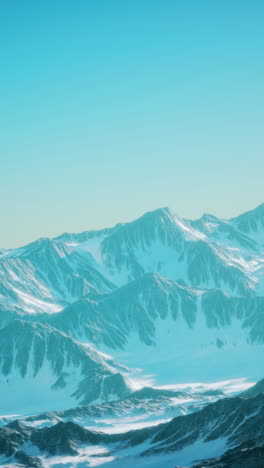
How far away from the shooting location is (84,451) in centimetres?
18225

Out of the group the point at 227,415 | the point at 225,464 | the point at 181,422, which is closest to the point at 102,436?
the point at 181,422

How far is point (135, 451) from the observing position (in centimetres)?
17488

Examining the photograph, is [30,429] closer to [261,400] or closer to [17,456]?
[17,456]

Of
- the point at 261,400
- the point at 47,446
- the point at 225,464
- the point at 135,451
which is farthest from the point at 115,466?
the point at 225,464

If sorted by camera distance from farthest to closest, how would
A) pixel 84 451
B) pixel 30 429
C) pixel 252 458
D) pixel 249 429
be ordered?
pixel 30 429, pixel 84 451, pixel 249 429, pixel 252 458

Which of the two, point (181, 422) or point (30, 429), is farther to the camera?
point (30, 429)

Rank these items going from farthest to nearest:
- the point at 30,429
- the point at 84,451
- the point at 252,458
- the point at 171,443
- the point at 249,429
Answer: the point at 30,429 < the point at 84,451 < the point at 171,443 < the point at 249,429 < the point at 252,458

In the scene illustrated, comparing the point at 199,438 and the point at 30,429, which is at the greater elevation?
the point at 30,429

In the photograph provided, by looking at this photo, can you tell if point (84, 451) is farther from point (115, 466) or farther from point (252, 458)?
point (252, 458)

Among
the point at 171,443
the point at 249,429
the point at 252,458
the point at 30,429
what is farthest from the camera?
the point at 30,429

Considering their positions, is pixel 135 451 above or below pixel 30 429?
below

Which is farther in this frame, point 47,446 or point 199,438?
point 47,446

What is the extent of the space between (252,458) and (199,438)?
49.5m

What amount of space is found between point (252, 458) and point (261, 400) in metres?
56.2
